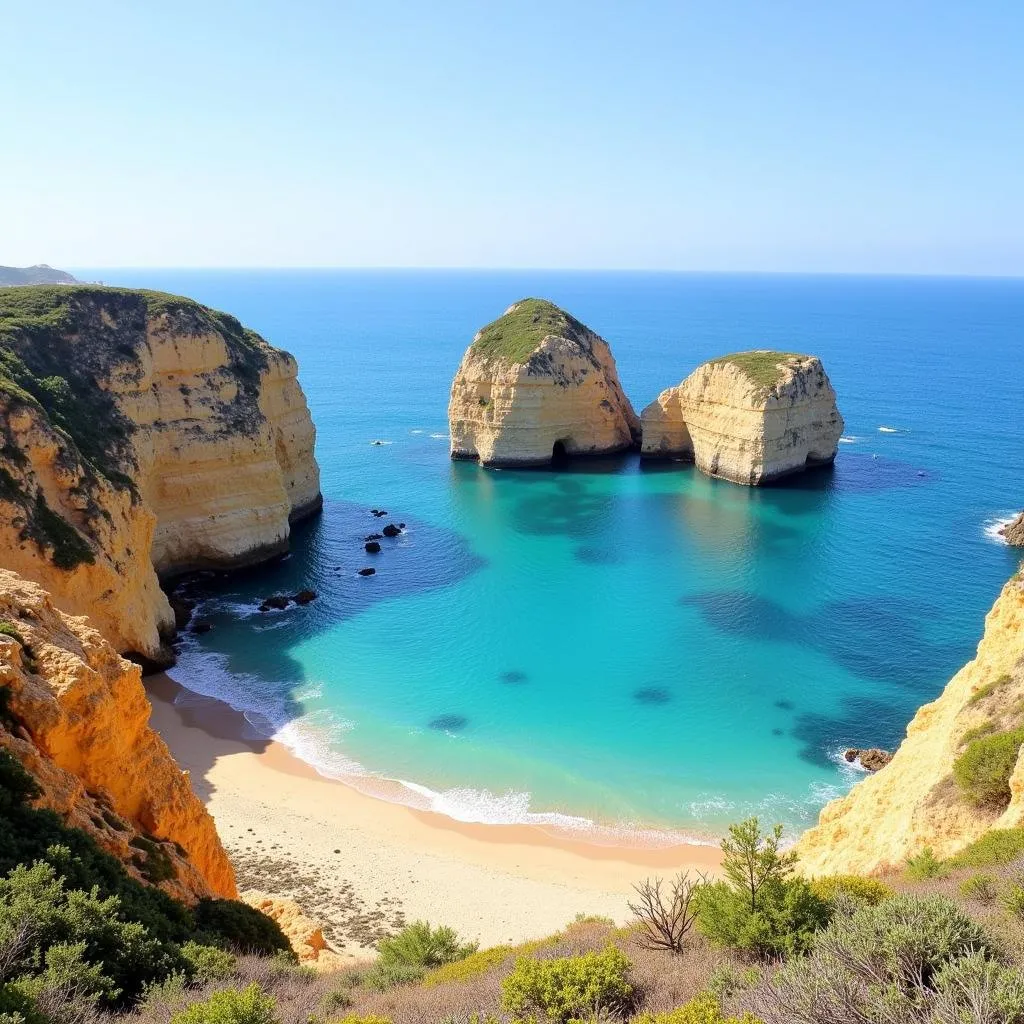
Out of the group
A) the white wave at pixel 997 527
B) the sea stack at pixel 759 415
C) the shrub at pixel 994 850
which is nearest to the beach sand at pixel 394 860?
the shrub at pixel 994 850

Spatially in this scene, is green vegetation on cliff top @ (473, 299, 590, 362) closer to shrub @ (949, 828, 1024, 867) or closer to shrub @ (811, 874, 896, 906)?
shrub @ (949, 828, 1024, 867)

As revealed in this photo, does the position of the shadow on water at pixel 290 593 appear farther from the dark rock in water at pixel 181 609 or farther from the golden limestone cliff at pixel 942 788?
the golden limestone cliff at pixel 942 788

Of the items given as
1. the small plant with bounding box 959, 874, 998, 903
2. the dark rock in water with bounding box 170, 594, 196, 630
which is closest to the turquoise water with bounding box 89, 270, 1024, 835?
the dark rock in water with bounding box 170, 594, 196, 630

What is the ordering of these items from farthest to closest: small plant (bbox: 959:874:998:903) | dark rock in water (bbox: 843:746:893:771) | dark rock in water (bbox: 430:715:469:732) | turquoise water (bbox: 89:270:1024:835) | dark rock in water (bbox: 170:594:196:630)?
dark rock in water (bbox: 170:594:196:630) → dark rock in water (bbox: 430:715:469:732) → turquoise water (bbox: 89:270:1024:835) → dark rock in water (bbox: 843:746:893:771) → small plant (bbox: 959:874:998:903)

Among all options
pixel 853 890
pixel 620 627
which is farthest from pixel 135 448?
pixel 853 890

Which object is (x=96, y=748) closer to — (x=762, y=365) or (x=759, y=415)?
(x=759, y=415)
